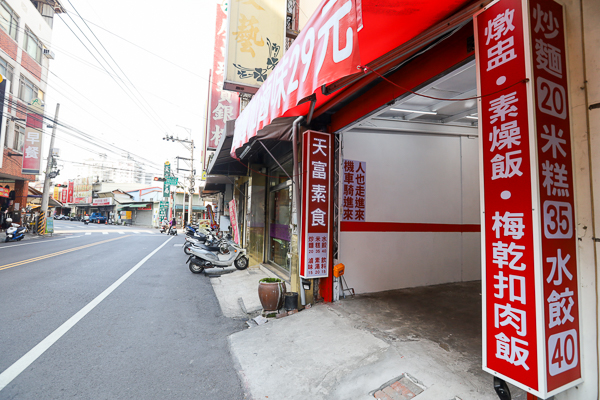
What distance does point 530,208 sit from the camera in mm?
1931

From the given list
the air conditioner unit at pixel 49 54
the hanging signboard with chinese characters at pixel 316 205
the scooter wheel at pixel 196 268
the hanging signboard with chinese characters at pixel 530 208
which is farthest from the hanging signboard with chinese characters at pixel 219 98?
the air conditioner unit at pixel 49 54

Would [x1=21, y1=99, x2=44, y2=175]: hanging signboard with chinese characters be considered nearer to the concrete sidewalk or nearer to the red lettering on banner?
the red lettering on banner

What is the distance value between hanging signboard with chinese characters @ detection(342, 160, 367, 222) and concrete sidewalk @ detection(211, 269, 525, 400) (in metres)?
1.66

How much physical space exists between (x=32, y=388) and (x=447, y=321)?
16.3 ft

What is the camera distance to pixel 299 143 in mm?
5531

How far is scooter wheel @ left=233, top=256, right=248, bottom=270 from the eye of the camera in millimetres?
9211

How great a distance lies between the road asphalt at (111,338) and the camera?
9.53 feet

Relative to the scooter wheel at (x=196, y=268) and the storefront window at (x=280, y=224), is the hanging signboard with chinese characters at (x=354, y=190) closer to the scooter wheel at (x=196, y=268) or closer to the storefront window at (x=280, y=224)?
the storefront window at (x=280, y=224)

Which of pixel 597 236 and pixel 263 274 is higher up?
pixel 597 236

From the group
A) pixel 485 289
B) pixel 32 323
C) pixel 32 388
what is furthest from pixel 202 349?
pixel 485 289

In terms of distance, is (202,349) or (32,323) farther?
(32,323)

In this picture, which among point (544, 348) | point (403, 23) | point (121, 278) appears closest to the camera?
point (544, 348)

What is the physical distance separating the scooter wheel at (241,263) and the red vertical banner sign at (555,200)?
26.8ft

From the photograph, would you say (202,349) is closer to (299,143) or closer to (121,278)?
(299,143)
